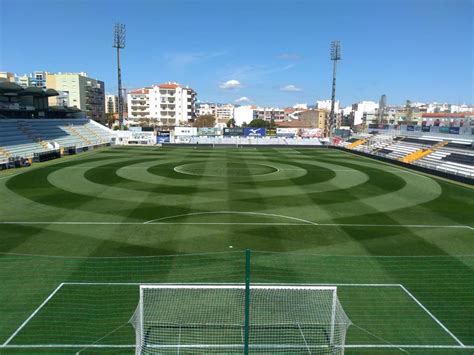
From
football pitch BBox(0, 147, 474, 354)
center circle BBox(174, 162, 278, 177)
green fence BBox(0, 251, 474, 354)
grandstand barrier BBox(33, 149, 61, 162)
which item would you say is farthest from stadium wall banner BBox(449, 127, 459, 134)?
grandstand barrier BBox(33, 149, 61, 162)

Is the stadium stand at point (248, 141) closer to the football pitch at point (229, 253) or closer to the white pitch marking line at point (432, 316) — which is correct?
the football pitch at point (229, 253)

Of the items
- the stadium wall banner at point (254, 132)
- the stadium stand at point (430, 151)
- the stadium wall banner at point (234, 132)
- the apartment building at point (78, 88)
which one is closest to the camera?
the stadium stand at point (430, 151)

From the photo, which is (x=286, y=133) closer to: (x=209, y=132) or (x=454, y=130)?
(x=209, y=132)

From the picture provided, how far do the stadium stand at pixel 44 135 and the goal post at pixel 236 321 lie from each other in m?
40.1

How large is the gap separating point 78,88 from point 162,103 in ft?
121

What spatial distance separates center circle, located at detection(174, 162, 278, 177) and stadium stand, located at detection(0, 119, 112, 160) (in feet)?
70.2

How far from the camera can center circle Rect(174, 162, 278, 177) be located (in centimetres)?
3597

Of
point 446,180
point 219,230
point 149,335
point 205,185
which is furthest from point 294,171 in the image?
point 149,335

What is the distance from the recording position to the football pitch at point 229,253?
9.51 m

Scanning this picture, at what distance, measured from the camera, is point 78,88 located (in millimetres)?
147875

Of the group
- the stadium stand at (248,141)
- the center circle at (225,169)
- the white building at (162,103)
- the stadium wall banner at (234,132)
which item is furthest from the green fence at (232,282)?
the white building at (162,103)

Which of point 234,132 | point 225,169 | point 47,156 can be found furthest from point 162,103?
point 225,169

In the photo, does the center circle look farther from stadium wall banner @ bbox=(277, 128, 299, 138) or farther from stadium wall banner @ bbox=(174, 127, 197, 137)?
stadium wall banner @ bbox=(277, 128, 299, 138)

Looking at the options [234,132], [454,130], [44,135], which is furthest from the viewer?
[234,132]
